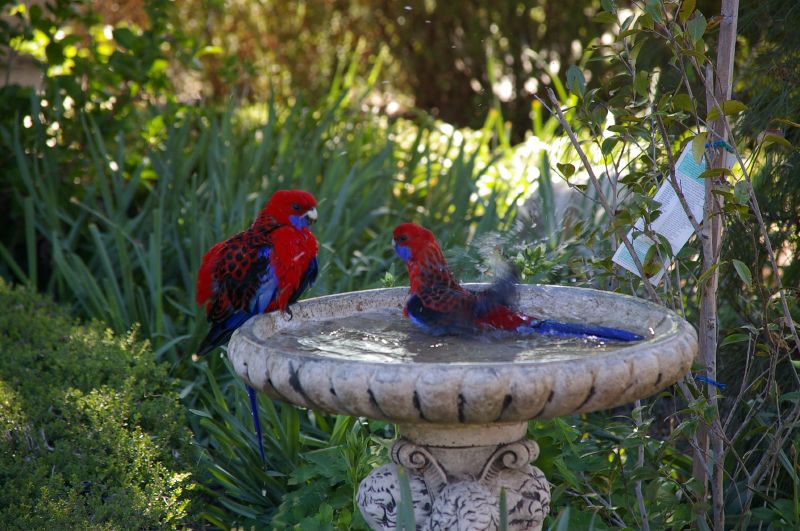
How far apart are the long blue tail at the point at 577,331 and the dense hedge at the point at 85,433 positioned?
3.27ft

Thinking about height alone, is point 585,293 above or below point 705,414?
above

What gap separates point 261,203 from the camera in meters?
4.27

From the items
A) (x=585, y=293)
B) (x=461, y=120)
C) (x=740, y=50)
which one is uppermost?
(x=740, y=50)

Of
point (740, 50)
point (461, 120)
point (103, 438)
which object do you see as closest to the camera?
point (103, 438)

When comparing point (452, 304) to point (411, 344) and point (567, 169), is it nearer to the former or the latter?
point (411, 344)

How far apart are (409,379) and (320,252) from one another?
2.32m

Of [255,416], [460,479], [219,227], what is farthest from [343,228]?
[460,479]

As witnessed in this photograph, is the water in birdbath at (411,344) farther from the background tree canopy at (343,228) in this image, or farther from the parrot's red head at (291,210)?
the parrot's red head at (291,210)

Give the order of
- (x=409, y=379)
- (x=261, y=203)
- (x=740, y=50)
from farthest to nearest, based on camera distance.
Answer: (x=261, y=203)
(x=740, y=50)
(x=409, y=379)

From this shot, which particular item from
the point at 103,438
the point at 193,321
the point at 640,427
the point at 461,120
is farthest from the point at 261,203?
the point at 461,120

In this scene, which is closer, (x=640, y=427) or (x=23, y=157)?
(x=640, y=427)

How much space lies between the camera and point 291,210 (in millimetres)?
2740

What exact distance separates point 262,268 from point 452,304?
0.69 metres

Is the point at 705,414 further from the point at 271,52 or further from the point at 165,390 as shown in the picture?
the point at 271,52
